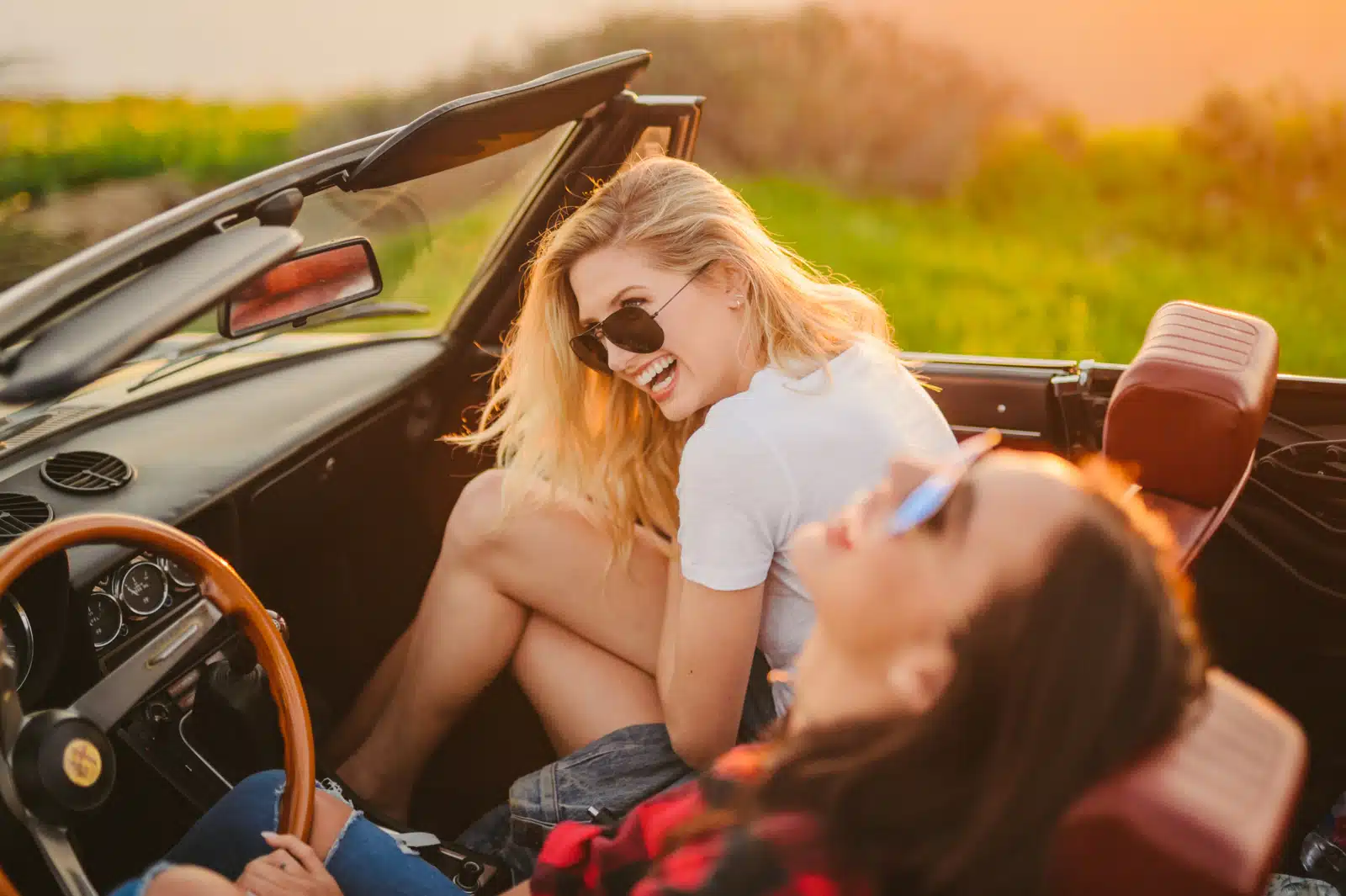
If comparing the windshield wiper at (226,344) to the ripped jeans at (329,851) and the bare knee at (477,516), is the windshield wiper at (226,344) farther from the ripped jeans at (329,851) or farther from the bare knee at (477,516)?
the ripped jeans at (329,851)

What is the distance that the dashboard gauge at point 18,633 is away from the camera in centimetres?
161

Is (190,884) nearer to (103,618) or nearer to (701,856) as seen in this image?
(103,618)

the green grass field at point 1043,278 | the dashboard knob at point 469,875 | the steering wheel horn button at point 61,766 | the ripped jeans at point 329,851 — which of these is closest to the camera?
the steering wheel horn button at point 61,766

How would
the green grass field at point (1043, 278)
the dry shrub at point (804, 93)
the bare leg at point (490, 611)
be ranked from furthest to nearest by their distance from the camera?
1. the dry shrub at point (804, 93)
2. the green grass field at point (1043, 278)
3. the bare leg at point (490, 611)

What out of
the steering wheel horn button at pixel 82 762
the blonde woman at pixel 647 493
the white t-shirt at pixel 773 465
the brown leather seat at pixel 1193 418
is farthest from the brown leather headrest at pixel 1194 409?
the steering wheel horn button at pixel 82 762

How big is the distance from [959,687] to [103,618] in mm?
1424

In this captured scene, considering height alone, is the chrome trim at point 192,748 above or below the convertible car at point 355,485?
below

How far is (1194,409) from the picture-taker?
2080mm

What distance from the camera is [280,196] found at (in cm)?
191

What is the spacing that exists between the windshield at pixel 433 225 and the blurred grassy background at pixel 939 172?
3278 millimetres

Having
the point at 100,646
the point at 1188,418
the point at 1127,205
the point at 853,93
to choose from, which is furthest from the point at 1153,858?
the point at 853,93

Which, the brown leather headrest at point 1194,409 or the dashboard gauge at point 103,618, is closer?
the dashboard gauge at point 103,618

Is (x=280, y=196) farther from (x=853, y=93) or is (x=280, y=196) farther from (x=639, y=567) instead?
(x=853, y=93)

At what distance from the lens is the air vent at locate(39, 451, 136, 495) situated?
201cm
